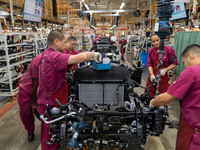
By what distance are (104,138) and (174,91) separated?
0.81 metres

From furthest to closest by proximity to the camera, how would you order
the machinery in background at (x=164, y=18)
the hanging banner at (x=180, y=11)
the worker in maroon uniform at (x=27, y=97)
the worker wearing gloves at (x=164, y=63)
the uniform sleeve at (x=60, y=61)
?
the hanging banner at (x=180, y=11) < the worker wearing gloves at (x=164, y=63) < the worker in maroon uniform at (x=27, y=97) < the machinery in background at (x=164, y=18) < the uniform sleeve at (x=60, y=61)

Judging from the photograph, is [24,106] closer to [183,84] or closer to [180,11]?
[183,84]

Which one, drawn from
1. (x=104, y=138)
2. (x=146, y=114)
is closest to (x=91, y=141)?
(x=104, y=138)

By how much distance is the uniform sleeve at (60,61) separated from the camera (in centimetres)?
175

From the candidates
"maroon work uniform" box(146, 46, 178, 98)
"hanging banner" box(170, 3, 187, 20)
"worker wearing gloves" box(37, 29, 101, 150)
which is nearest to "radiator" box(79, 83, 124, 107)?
"worker wearing gloves" box(37, 29, 101, 150)

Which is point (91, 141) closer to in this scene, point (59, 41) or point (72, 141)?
point (72, 141)

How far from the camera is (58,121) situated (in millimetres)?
1688

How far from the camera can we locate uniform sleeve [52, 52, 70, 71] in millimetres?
1747

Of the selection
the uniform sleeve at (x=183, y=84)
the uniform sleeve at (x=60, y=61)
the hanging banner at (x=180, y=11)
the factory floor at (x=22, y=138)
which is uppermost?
the hanging banner at (x=180, y=11)

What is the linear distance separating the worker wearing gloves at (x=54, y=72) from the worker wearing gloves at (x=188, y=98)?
94 centimetres

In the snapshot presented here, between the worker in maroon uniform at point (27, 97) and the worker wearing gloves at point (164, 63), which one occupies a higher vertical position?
the worker wearing gloves at point (164, 63)

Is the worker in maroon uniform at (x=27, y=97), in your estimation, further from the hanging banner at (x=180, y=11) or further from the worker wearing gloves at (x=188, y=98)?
the hanging banner at (x=180, y=11)

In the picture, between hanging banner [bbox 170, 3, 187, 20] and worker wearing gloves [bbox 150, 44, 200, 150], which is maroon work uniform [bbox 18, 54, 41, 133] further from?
hanging banner [bbox 170, 3, 187, 20]

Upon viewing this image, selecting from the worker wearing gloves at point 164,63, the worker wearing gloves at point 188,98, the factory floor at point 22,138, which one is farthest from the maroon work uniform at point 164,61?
the worker wearing gloves at point 188,98
